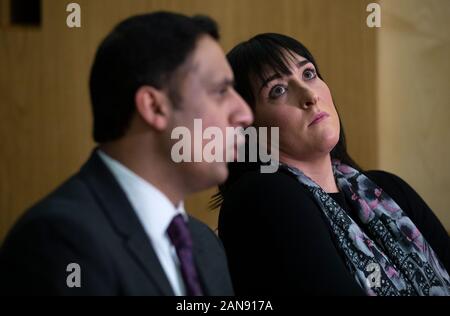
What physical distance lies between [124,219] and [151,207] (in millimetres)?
41

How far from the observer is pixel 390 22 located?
2.64 meters

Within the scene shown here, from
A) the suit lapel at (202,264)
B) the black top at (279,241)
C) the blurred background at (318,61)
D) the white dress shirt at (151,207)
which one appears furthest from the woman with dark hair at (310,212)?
the blurred background at (318,61)

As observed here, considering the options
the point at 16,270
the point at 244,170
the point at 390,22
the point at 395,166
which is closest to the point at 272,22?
the point at 390,22

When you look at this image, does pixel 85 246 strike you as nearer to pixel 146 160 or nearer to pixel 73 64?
pixel 146 160

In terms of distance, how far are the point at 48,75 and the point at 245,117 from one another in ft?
5.58

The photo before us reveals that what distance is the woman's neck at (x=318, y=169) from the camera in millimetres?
1484

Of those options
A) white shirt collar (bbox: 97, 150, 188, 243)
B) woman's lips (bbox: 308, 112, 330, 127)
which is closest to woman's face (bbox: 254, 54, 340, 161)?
woman's lips (bbox: 308, 112, 330, 127)

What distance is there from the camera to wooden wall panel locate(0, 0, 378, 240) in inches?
99.8

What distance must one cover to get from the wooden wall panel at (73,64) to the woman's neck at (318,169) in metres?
1.12

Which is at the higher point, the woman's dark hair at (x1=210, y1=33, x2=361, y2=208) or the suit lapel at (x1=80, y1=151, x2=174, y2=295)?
the woman's dark hair at (x1=210, y1=33, x2=361, y2=208)

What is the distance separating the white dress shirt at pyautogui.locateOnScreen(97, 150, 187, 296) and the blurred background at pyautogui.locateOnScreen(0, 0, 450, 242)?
5.34 feet

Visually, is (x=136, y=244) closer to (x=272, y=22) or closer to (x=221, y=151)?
(x=221, y=151)

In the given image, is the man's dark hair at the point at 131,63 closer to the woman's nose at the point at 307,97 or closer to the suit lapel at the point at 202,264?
the suit lapel at the point at 202,264

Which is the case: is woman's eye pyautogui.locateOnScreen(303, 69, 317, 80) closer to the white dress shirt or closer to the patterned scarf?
the patterned scarf
